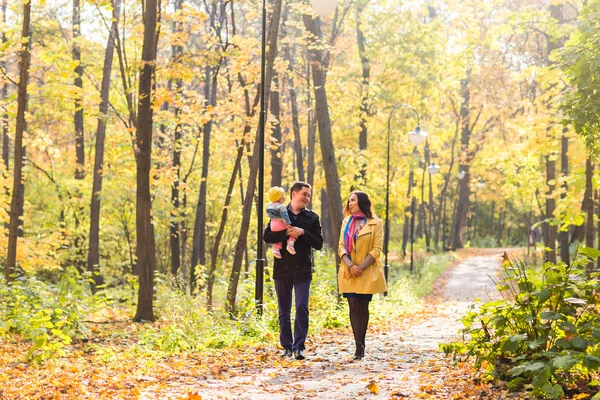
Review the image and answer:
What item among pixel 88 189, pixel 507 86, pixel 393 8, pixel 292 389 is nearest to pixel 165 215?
pixel 88 189

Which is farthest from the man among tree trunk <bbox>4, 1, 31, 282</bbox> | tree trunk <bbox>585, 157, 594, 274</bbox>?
tree trunk <bbox>585, 157, 594, 274</bbox>

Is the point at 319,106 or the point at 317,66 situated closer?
the point at 319,106

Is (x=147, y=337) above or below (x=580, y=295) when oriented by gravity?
below

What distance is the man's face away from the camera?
8.47 meters

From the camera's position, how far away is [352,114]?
25438mm

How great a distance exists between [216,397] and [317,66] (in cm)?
1206

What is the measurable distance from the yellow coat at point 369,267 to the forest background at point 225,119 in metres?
2.51

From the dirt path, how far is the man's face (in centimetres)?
185

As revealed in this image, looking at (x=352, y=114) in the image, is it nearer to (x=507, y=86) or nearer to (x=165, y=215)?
(x=165, y=215)

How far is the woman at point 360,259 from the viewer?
8438mm

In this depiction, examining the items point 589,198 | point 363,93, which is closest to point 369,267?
point 589,198

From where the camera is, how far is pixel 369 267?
334 inches

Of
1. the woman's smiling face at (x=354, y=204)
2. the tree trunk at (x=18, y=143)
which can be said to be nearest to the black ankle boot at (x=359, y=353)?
the woman's smiling face at (x=354, y=204)

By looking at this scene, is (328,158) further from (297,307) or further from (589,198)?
(297,307)
